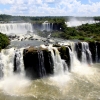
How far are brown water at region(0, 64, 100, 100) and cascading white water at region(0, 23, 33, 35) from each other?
107ft

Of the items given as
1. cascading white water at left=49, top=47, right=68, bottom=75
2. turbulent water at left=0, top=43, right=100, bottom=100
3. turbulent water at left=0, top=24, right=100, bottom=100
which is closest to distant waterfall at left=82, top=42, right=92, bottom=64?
turbulent water at left=0, top=24, right=100, bottom=100

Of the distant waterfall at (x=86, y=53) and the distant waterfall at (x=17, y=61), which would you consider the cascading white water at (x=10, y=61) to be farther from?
the distant waterfall at (x=86, y=53)

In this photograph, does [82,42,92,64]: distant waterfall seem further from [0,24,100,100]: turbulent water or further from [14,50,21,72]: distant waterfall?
[14,50,21,72]: distant waterfall

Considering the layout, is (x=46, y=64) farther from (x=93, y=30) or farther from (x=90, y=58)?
(x=93, y=30)

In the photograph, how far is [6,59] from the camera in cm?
2852

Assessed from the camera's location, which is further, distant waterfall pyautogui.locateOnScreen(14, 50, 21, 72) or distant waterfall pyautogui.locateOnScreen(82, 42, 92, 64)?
distant waterfall pyautogui.locateOnScreen(82, 42, 92, 64)

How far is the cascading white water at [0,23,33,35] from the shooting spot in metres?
57.5

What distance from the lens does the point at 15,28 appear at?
6062 centimetres

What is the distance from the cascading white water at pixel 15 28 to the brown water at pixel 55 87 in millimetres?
32610

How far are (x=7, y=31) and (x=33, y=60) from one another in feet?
107

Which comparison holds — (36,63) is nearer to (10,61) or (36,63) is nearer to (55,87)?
(10,61)

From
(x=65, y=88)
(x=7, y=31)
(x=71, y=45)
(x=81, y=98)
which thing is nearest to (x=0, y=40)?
(x=71, y=45)

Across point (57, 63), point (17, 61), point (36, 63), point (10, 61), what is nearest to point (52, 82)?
point (36, 63)

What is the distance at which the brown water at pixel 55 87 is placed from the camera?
889 inches
